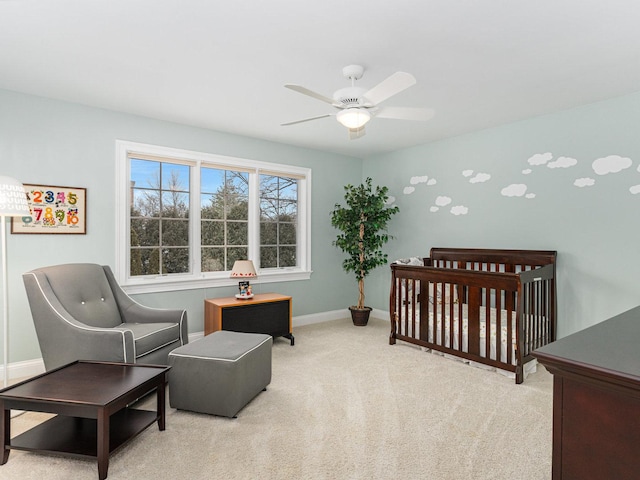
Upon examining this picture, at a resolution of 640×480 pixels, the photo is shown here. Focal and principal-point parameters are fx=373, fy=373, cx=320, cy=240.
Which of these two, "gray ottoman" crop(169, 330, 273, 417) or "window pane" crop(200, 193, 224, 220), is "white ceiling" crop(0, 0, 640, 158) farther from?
"gray ottoman" crop(169, 330, 273, 417)

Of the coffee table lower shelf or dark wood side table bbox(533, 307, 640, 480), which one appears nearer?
dark wood side table bbox(533, 307, 640, 480)

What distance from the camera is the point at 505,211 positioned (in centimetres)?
397

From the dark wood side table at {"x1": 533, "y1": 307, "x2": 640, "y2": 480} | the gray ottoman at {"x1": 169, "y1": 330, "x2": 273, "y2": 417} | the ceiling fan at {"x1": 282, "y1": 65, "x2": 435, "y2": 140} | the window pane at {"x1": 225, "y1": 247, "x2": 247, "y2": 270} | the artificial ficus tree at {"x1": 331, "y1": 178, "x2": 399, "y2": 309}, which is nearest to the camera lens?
the dark wood side table at {"x1": 533, "y1": 307, "x2": 640, "y2": 480}

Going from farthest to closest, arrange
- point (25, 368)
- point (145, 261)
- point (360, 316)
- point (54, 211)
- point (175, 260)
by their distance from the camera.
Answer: point (360, 316) < point (175, 260) < point (145, 261) < point (54, 211) < point (25, 368)

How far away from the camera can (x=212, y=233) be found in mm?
4207

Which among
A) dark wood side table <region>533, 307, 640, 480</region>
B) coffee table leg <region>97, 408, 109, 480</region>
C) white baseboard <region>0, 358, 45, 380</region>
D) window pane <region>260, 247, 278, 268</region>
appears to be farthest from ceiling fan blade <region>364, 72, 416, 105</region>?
white baseboard <region>0, 358, 45, 380</region>

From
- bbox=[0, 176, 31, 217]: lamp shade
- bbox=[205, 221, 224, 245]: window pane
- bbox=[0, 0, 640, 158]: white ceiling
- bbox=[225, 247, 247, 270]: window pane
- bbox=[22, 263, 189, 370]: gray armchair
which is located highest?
bbox=[0, 0, 640, 158]: white ceiling

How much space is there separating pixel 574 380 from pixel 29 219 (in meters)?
3.77

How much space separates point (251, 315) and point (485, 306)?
2.28 meters

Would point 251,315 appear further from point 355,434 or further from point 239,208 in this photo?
point 355,434

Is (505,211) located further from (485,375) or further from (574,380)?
(574,380)

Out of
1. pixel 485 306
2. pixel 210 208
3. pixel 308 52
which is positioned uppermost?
pixel 308 52

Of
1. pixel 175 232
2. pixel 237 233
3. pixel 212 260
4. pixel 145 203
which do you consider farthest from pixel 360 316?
pixel 145 203

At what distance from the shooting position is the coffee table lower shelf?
1.87 metres
